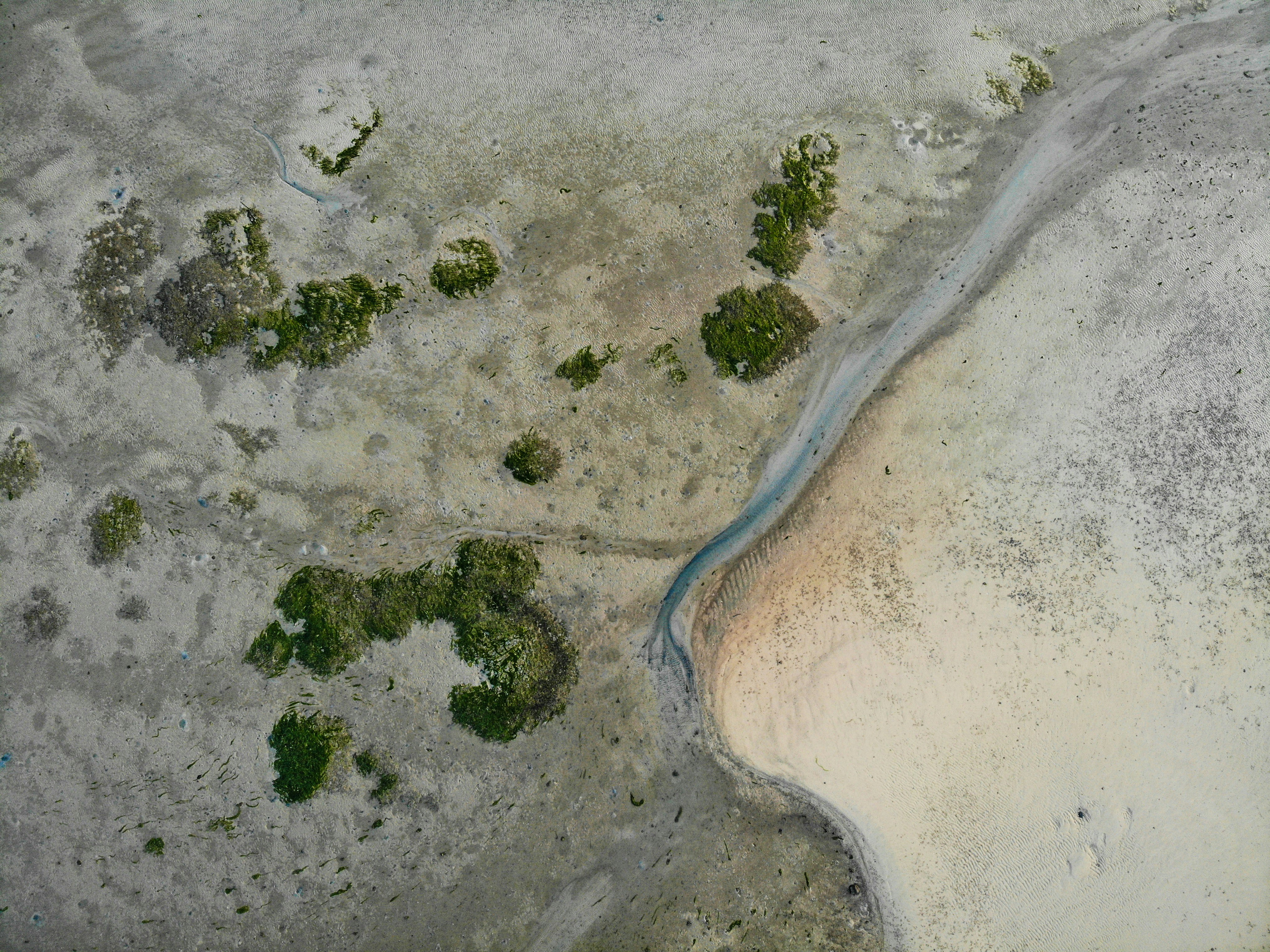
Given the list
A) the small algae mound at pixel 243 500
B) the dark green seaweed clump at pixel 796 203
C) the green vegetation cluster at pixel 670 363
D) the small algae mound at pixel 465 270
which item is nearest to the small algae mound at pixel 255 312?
the small algae mound at pixel 243 500

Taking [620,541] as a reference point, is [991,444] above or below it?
above

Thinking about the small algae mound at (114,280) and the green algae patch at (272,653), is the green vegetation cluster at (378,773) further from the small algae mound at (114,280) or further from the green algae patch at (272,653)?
the small algae mound at (114,280)

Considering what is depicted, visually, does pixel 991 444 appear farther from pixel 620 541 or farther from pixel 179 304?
pixel 179 304

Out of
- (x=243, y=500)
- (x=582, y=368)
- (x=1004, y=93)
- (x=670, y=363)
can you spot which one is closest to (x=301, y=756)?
(x=243, y=500)

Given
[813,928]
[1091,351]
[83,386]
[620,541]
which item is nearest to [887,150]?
[1091,351]

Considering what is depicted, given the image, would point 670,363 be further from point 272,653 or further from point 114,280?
point 114,280

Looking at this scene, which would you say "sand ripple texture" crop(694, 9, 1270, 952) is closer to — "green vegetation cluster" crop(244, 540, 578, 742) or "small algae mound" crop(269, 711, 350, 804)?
"green vegetation cluster" crop(244, 540, 578, 742)

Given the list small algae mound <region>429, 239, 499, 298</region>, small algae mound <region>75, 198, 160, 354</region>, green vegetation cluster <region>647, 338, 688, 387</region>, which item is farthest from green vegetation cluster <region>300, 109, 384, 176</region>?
green vegetation cluster <region>647, 338, 688, 387</region>
